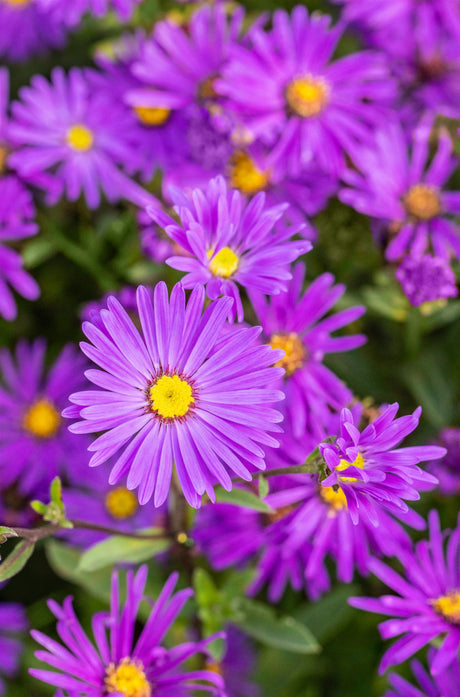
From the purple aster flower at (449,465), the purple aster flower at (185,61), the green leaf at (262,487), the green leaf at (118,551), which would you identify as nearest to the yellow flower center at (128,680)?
the green leaf at (118,551)

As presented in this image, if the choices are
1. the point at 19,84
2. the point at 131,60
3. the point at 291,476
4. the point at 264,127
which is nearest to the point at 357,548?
the point at 291,476

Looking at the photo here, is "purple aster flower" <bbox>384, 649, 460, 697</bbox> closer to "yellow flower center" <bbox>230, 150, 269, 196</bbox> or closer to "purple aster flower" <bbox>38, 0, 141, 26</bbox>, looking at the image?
"yellow flower center" <bbox>230, 150, 269, 196</bbox>

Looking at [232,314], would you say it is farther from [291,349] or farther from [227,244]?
[291,349]

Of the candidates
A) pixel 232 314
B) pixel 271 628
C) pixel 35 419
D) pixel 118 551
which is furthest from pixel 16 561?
pixel 35 419

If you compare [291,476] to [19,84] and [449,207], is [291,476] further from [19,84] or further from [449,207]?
[19,84]

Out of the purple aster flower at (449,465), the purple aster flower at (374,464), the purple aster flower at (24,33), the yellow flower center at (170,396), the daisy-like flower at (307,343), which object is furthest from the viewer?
the purple aster flower at (24,33)

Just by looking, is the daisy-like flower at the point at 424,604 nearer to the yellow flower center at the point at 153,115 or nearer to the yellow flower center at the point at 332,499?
the yellow flower center at the point at 332,499
